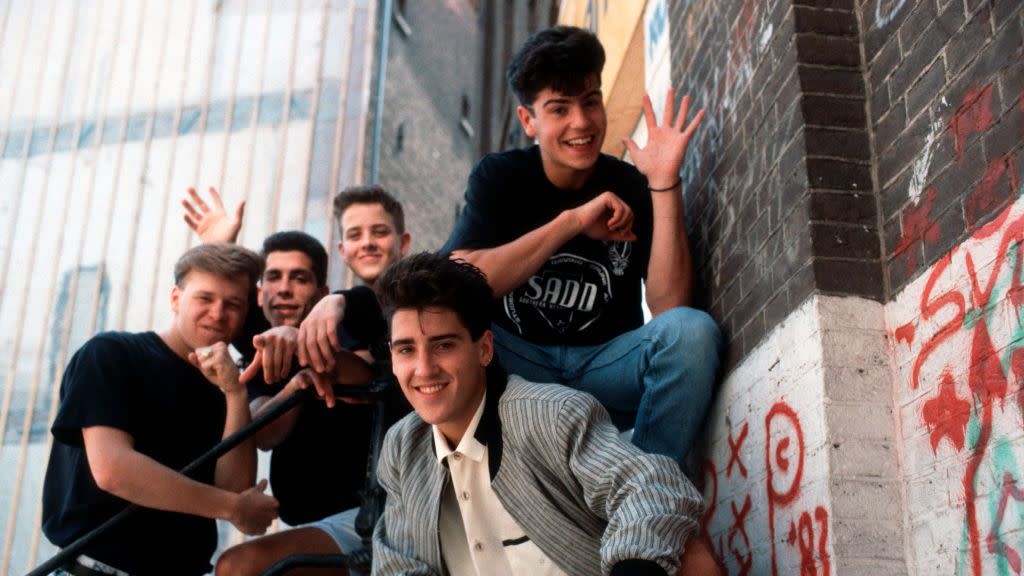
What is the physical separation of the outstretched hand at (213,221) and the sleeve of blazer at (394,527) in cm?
191

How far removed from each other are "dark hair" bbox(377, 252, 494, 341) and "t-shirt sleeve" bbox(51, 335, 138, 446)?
97cm

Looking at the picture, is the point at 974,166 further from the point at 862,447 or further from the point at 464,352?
the point at 464,352

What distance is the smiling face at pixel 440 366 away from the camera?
8.96ft

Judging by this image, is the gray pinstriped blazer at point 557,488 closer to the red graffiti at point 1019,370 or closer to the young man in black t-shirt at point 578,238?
the young man in black t-shirt at point 578,238

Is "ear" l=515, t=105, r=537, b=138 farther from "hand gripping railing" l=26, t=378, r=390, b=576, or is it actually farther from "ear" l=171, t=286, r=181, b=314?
"ear" l=171, t=286, r=181, b=314

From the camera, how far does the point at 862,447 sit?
249cm

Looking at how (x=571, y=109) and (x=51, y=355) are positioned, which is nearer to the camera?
(x=571, y=109)

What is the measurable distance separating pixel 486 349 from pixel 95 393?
4.18ft

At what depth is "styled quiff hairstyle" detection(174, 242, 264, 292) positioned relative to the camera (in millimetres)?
3584

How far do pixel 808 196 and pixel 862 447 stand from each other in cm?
66

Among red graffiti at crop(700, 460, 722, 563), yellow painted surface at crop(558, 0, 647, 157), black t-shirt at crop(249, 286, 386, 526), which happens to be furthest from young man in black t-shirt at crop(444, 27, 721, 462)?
yellow painted surface at crop(558, 0, 647, 157)

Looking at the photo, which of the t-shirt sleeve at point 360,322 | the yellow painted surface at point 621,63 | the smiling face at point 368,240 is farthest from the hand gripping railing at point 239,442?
the yellow painted surface at point 621,63

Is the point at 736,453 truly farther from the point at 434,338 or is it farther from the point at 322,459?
the point at 322,459

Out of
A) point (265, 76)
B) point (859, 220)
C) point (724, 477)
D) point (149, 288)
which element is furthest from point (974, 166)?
point (265, 76)
